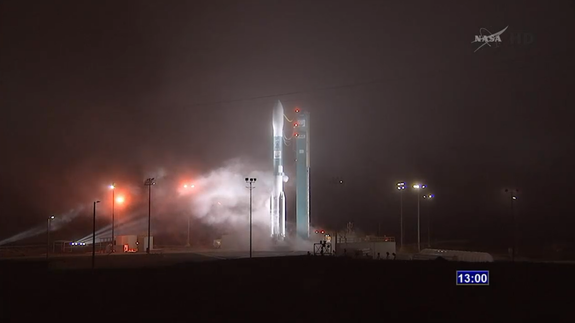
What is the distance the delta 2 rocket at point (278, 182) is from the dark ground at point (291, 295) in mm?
38103

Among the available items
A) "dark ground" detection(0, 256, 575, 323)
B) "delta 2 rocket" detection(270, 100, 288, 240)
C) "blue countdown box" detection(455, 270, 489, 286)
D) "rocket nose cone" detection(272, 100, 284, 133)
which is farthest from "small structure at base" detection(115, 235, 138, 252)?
"blue countdown box" detection(455, 270, 489, 286)

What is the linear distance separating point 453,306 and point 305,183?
51.2m

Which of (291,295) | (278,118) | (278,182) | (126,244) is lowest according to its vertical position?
(291,295)

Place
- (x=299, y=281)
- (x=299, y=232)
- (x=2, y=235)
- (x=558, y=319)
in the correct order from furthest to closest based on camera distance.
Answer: (x=2, y=235) → (x=299, y=232) → (x=299, y=281) → (x=558, y=319)

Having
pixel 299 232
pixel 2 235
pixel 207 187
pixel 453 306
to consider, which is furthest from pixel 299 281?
pixel 2 235

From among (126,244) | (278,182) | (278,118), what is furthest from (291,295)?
(278,118)

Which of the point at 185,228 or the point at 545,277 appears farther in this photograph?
the point at 185,228

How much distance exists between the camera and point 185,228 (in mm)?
87125

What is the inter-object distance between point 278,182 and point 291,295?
156ft

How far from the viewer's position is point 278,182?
229 feet

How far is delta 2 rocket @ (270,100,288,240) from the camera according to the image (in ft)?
228

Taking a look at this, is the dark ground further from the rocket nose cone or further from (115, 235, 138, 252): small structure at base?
the rocket nose cone

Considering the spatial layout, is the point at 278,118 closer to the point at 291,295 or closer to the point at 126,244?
the point at 126,244

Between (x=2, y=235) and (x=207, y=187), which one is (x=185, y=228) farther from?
(x=2, y=235)
